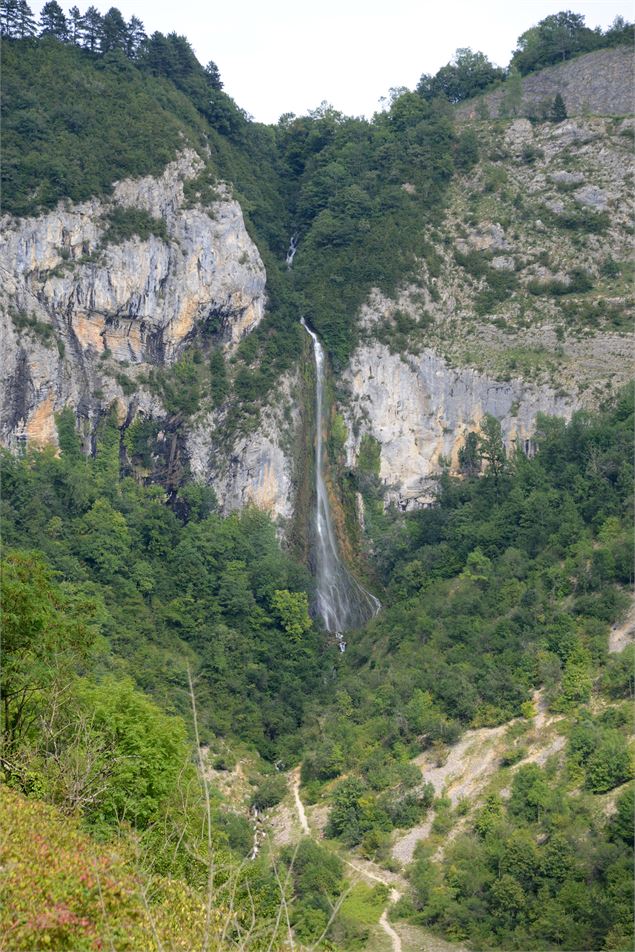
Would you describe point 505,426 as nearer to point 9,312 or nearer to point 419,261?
point 419,261

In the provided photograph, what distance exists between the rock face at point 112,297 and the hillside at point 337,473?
14 centimetres

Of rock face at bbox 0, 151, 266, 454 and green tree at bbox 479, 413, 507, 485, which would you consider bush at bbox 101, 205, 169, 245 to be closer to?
rock face at bbox 0, 151, 266, 454

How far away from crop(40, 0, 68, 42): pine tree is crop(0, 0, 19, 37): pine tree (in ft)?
4.92

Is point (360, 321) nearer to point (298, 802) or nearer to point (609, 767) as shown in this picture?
point (298, 802)

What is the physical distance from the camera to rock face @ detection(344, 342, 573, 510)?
53594 mm

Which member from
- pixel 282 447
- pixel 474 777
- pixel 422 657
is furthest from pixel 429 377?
pixel 474 777

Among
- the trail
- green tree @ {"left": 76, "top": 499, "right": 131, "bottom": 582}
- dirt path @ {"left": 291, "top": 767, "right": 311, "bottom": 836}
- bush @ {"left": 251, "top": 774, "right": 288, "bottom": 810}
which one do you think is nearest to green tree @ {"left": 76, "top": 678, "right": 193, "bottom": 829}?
the trail

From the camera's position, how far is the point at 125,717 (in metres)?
22.9

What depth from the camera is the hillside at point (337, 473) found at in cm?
2930

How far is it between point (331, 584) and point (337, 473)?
5701 mm

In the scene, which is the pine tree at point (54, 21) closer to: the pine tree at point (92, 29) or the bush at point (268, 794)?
the pine tree at point (92, 29)

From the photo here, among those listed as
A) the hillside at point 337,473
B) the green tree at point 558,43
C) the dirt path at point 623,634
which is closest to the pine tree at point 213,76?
the hillside at point 337,473

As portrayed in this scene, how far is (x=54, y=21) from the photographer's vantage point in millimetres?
56625

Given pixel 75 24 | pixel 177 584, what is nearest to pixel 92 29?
pixel 75 24
